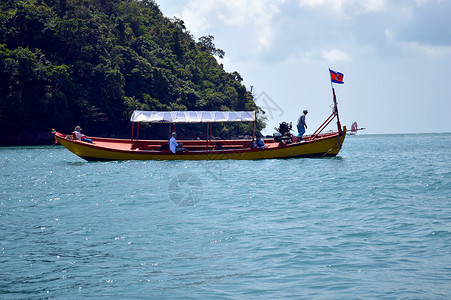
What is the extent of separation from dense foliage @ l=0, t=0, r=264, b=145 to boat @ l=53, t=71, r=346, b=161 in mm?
21922

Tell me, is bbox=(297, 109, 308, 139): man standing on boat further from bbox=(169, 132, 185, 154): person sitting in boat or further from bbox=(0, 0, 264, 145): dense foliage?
bbox=(0, 0, 264, 145): dense foliage

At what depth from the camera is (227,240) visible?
9273 millimetres

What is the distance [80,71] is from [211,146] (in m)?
29.8

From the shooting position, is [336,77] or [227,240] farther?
[336,77]

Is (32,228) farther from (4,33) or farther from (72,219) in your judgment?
(4,33)

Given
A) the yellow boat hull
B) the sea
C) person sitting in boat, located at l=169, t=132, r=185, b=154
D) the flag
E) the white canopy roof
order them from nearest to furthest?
the sea, person sitting in boat, located at l=169, t=132, r=185, b=154, the yellow boat hull, the flag, the white canopy roof

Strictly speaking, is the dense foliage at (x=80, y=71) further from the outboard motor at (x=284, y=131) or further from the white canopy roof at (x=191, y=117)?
the outboard motor at (x=284, y=131)

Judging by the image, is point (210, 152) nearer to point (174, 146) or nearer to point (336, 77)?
point (174, 146)

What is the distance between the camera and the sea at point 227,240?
6.75m

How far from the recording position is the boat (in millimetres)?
25234

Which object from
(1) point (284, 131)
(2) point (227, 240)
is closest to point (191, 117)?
(1) point (284, 131)

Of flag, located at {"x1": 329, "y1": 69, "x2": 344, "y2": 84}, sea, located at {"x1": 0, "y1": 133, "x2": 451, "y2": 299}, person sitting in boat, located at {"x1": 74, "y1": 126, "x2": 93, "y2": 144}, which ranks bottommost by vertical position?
sea, located at {"x1": 0, "y1": 133, "x2": 451, "y2": 299}

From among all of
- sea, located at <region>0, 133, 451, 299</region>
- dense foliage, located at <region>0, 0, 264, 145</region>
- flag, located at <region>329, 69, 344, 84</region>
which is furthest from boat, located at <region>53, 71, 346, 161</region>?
dense foliage, located at <region>0, 0, 264, 145</region>

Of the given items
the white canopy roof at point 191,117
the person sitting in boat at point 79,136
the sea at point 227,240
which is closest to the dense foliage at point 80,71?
the person sitting in boat at point 79,136
